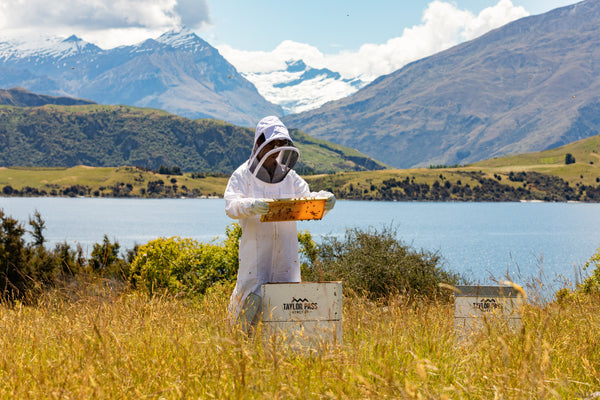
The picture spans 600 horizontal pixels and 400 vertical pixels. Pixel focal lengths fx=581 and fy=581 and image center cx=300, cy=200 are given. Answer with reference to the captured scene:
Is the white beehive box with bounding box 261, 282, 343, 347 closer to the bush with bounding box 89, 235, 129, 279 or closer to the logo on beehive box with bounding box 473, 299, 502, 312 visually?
the logo on beehive box with bounding box 473, 299, 502, 312

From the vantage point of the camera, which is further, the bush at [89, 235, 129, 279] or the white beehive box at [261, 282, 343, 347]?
the bush at [89, 235, 129, 279]

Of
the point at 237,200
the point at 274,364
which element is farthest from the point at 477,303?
the point at 274,364

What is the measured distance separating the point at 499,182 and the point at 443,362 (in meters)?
182

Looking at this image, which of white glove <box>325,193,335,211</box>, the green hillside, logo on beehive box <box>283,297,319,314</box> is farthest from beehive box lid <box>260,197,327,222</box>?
the green hillside

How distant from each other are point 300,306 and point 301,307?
0.01 m

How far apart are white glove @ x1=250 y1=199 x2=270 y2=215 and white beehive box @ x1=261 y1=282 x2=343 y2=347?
0.66 meters

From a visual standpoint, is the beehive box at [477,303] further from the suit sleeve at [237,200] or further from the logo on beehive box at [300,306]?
the suit sleeve at [237,200]

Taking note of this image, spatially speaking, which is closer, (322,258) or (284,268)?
(284,268)

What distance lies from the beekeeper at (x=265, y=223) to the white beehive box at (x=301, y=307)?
343 millimetres

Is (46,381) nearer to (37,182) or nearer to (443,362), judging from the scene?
(443,362)

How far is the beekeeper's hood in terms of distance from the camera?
580 centimetres

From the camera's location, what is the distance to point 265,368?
4102 mm

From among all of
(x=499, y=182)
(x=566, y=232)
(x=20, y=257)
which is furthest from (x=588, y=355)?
(x=499, y=182)

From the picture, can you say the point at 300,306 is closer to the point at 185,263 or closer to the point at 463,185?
the point at 185,263
